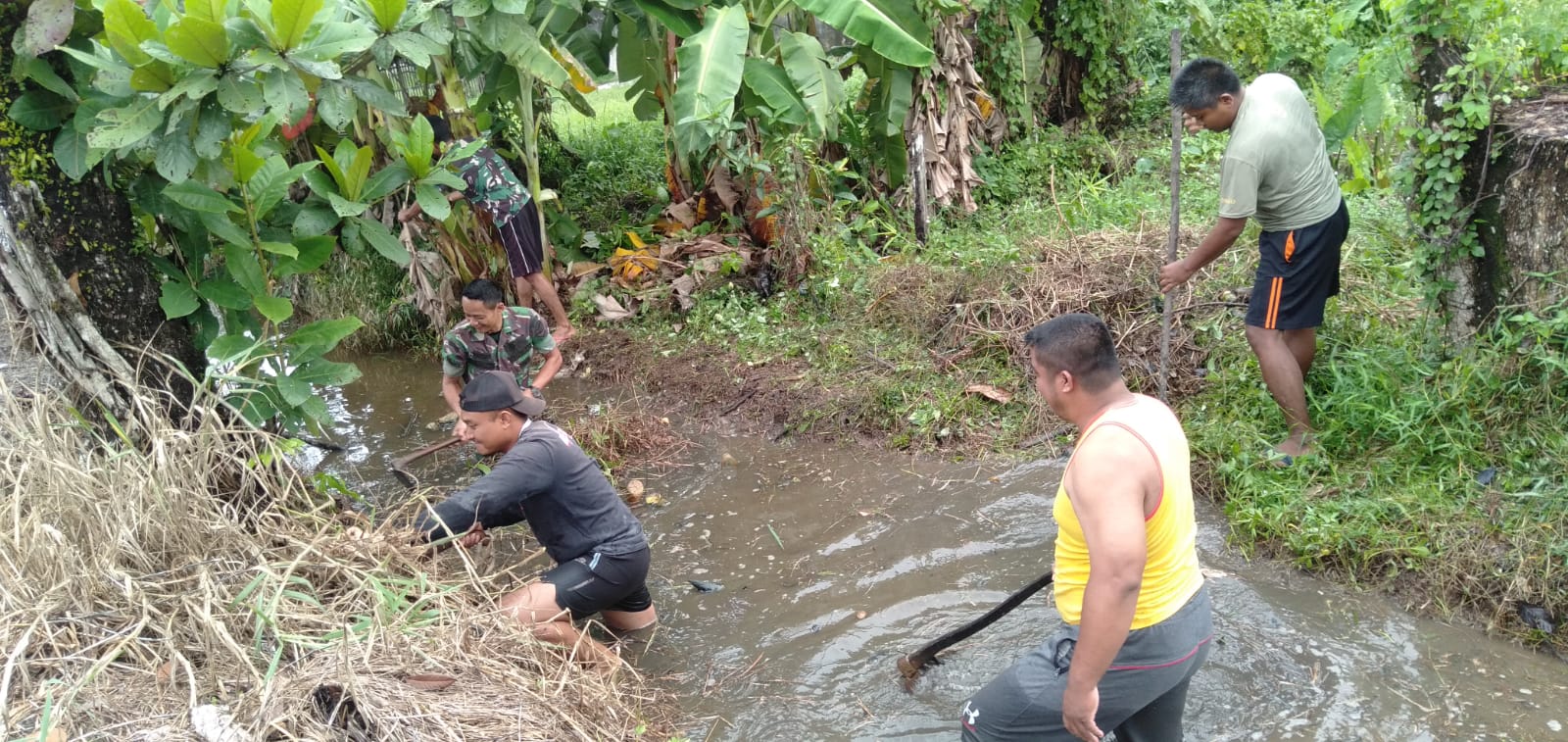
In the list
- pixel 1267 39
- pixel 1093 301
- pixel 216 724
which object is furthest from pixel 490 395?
pixel 1267 39

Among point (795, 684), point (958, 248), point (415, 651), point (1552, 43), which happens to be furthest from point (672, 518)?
point (1552, 43)

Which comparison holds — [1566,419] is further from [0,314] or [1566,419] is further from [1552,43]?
[0,314]

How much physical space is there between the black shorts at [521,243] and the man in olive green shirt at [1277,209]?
4096 mm

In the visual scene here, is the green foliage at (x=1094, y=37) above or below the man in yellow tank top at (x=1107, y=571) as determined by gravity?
above

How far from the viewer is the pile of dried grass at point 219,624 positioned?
3.02 meters

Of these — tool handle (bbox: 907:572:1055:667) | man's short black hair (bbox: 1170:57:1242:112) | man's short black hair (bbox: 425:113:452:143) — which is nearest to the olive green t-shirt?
man's short black hair (bbox: 1170:57:1242:112)

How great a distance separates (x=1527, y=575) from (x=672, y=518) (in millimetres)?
3754

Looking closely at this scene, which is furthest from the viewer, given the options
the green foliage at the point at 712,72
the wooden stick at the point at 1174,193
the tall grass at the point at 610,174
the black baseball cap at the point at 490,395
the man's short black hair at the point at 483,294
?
the tall grass at the point at 610,174

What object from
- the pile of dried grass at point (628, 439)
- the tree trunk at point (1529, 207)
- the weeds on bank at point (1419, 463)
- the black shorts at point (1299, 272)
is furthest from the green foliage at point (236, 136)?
the tree trunk at point (1529, 207)

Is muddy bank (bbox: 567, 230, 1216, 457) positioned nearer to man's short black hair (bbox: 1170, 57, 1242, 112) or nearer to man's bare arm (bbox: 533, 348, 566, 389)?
man's bare arm (bbox: 533, 348, 566, 389)

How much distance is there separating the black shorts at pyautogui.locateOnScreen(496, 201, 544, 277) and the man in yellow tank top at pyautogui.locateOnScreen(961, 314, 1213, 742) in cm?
508

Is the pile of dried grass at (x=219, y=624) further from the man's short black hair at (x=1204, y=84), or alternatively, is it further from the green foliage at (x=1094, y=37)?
the green foliage at (x=1094, y=37)

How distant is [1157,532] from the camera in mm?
2697

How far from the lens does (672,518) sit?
572cm
